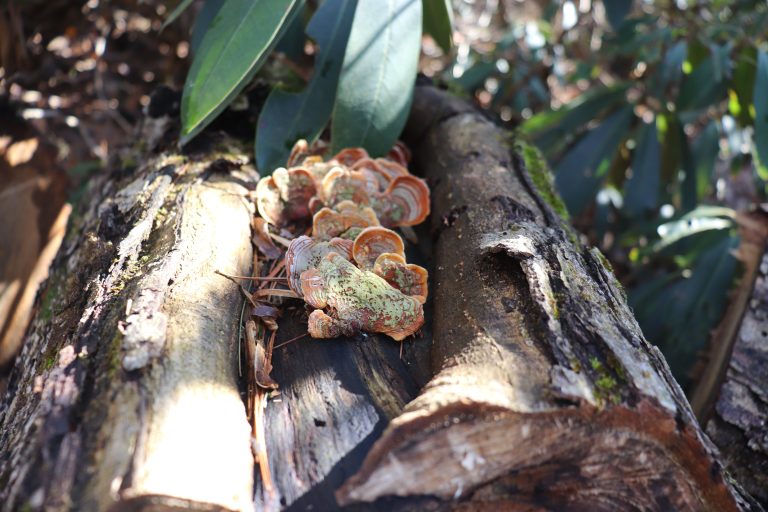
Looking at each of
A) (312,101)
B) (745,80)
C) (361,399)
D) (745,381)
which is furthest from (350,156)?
(745,80)

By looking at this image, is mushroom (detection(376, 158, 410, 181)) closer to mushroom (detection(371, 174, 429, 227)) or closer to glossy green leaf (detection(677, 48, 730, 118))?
mushroom (detection(371, 174, 429, 227))

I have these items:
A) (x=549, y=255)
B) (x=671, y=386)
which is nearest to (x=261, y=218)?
(x=549, y=255)

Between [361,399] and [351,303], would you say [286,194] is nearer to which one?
[351,303]

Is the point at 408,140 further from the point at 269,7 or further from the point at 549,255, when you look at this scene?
the point at 549,255

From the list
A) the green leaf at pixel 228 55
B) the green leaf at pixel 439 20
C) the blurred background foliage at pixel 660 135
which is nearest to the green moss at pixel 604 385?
the green leaf at pixel 228 55

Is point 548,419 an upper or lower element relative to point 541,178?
lower

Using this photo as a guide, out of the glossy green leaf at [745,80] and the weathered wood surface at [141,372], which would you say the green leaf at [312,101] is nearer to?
the weathered wood surface at [141,372]

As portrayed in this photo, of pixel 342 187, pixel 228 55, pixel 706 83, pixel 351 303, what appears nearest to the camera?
pixel 351 303
